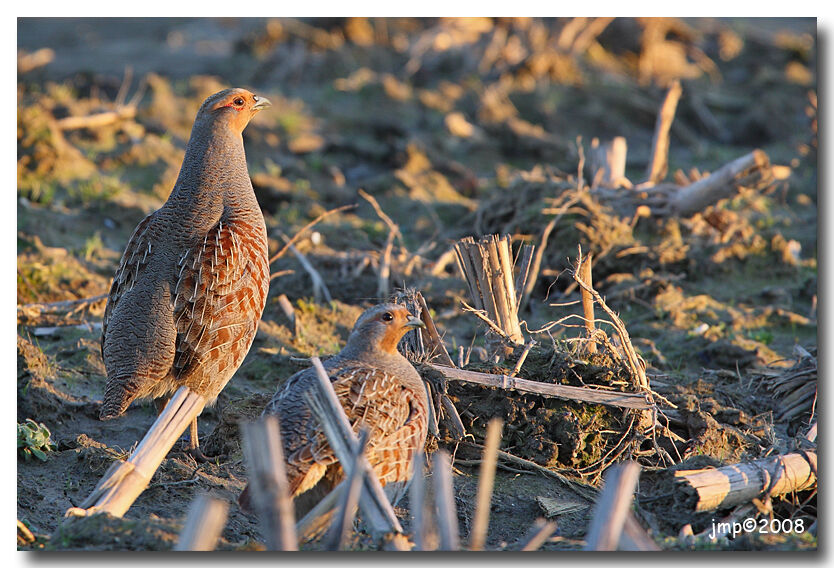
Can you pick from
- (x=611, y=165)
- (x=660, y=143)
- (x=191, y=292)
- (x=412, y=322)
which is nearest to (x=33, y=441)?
(x=191, y=292)

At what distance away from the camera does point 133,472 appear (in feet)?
11.4

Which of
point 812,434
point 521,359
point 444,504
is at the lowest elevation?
point 812,434

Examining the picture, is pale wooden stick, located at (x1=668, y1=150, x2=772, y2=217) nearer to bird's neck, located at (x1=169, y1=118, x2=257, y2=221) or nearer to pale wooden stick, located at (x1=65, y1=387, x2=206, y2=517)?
bird's neck, located at (x1=169, y1=118, x2=257, y2=221)

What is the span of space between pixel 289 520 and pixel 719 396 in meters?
3.11

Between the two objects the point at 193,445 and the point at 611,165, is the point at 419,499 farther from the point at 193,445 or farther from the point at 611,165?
the point at 611,165

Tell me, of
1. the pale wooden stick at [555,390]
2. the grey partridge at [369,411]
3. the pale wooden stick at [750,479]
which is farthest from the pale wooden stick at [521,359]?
the pale wooden stick at [750,479]

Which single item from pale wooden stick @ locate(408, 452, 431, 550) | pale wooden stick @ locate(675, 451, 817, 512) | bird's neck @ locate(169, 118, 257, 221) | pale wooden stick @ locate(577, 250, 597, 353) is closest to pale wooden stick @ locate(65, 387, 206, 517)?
pale wooden stick @ locate(408, 452, 431, 550)

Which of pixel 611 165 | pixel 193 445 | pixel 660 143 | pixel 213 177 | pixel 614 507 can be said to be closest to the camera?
pixel 614 507

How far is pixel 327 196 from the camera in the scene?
8.52m

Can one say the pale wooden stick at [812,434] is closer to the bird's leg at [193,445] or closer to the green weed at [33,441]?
the bird's leg at [193,445]
